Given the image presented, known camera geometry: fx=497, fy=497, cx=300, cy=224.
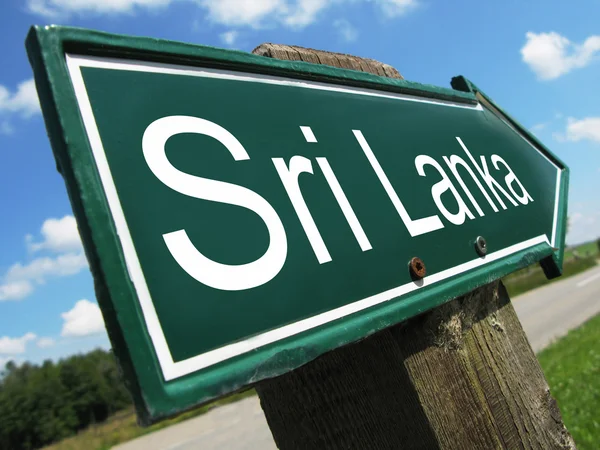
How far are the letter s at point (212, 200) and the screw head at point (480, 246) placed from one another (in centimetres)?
64

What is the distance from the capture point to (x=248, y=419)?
11672 mm

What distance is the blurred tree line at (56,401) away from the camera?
56.6 m

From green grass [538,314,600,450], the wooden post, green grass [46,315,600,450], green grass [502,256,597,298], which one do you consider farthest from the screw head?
green grass [502,256,597,298]

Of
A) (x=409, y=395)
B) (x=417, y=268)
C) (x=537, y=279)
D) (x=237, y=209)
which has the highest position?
(x=237, y=209)

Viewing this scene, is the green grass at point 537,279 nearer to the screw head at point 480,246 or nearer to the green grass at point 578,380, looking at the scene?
the green grass at point 578,380

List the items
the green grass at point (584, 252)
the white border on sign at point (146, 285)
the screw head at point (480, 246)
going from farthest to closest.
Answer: the green grass at point (584, 252) < the screw head at point (480, 246) < the white border on sign at point (146, 285)

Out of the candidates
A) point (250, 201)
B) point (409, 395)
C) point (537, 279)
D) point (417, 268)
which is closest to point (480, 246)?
point (417, 268)

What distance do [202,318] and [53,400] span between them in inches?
2663

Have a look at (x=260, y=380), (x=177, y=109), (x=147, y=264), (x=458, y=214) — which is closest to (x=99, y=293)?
(x=147, y=264)

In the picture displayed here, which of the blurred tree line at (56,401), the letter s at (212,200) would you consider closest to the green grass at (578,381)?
the letter s at (212,200)

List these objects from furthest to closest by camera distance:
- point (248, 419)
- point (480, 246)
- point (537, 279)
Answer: point (537, 279) < point (248, 419) < point (480, 246)

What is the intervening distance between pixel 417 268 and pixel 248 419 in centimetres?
1161

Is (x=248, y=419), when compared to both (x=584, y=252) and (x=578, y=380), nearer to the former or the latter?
(x=578, y=380)

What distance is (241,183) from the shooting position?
0.86 m
